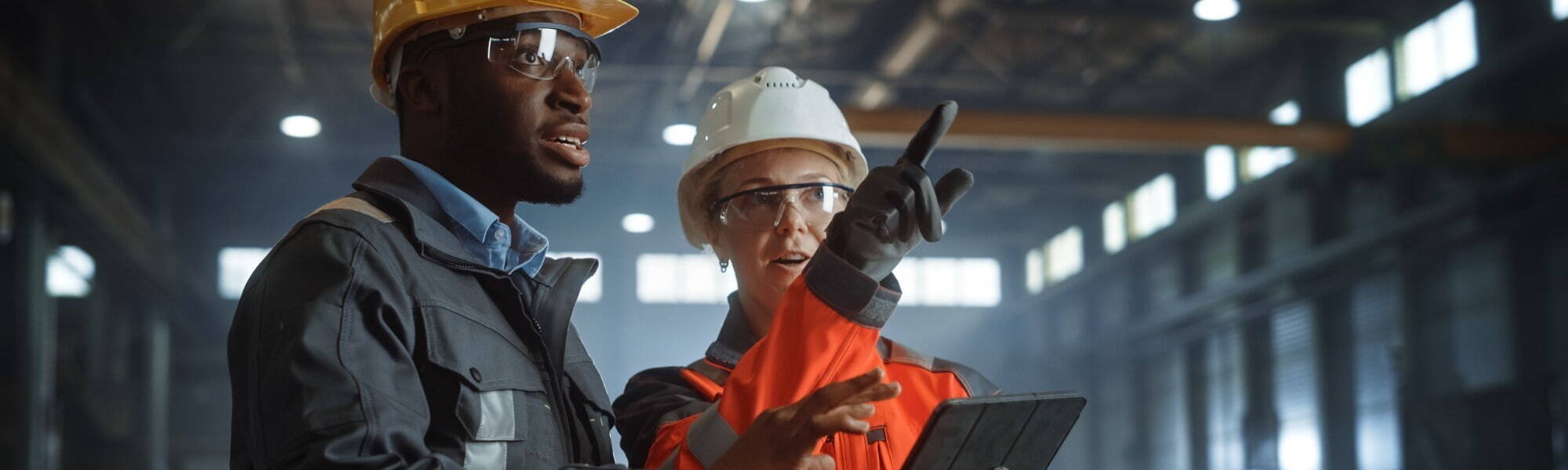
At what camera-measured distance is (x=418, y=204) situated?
200 cm

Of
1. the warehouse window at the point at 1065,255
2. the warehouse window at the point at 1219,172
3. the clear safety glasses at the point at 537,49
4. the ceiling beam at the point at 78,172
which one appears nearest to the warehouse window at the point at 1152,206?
the warehouse window at the point at 1219,172

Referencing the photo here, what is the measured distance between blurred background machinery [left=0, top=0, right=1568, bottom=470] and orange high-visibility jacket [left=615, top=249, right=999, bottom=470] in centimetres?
753

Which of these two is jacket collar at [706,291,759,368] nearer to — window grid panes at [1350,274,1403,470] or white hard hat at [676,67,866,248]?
white hard hat at [676,67,866,248]

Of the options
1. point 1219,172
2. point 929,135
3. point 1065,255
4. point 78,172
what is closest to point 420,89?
point 929,135

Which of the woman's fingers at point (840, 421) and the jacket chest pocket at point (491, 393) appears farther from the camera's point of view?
the jacket chest pocket at point (491, 393)

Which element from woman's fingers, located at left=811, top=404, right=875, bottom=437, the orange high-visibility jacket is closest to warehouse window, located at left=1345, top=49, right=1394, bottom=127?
the orange high-visibility jacket

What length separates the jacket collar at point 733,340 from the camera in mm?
2744

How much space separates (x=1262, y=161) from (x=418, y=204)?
18.3 metres

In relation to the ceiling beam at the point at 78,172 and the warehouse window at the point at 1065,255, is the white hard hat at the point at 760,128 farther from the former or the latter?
the warehouse window at the point at 1065,255

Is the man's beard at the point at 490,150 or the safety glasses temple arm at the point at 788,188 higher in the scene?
the safety glasses temple arm at the point at 788,188

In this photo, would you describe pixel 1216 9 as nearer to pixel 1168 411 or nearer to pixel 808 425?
pixel 1168 411

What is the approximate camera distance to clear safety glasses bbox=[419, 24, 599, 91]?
2121 mm

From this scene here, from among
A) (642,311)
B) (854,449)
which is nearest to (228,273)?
(642,311)

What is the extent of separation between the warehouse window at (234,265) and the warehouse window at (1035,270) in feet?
44.3
